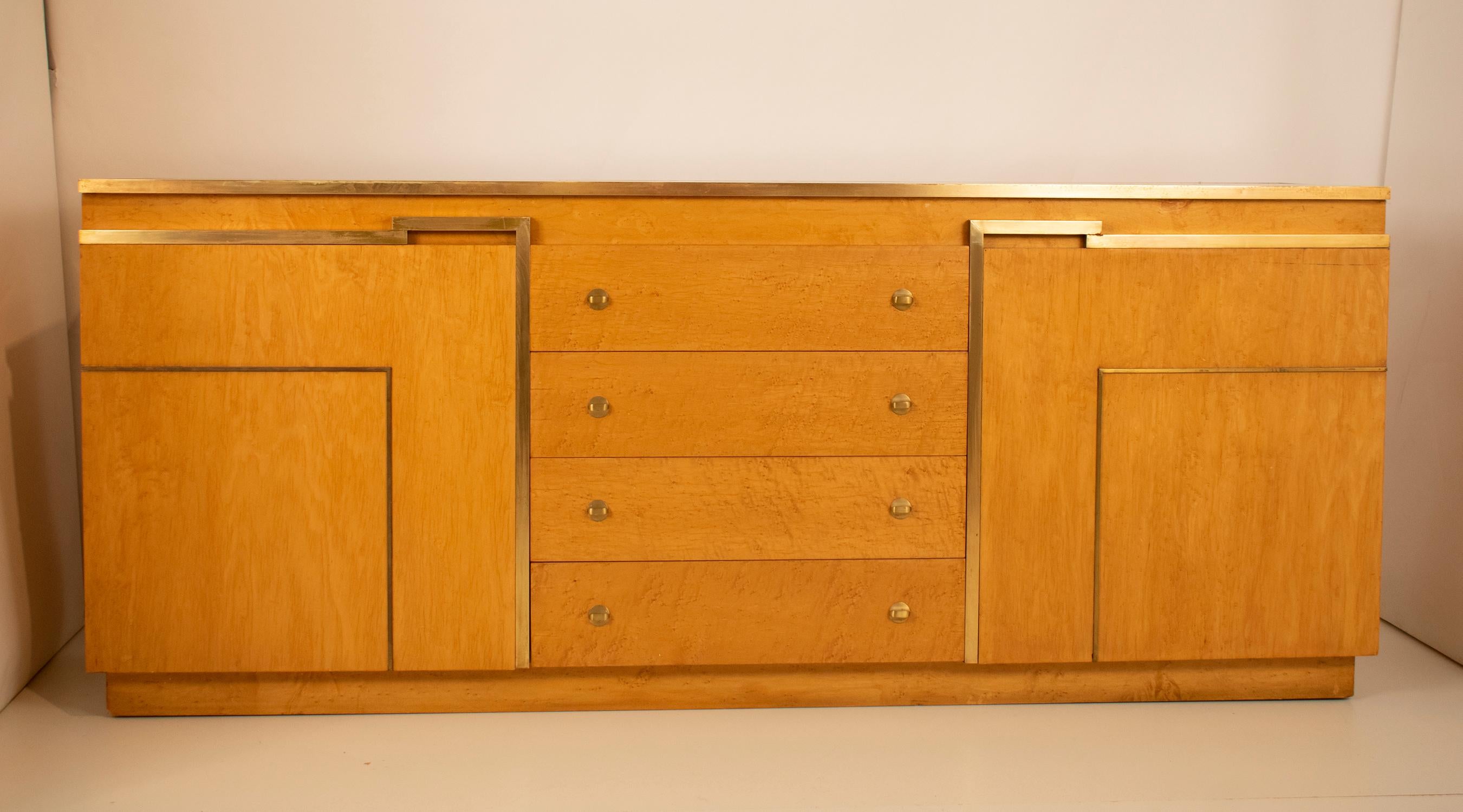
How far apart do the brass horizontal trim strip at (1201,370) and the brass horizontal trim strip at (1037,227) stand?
9.7 inches

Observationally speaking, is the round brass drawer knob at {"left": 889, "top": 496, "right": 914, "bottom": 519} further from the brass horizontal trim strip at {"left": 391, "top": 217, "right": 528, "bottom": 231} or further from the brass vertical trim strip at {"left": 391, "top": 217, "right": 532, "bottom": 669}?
the brass horizontal trim strip at {"left": 391, "top": 217, "right": 528, "bottom": 231}

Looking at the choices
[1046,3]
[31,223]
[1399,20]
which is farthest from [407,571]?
[1399,20]

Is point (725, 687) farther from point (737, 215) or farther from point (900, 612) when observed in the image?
point (737, 215)

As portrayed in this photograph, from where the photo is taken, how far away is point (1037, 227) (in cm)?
162

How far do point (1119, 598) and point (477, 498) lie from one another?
1.16m

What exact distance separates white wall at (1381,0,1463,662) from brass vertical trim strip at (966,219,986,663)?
113 cm

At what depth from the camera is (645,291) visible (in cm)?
161

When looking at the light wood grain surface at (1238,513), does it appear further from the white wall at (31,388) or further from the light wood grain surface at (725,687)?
the white wall at (31,388)

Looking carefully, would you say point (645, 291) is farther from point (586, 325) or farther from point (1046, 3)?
point (1046, 3)

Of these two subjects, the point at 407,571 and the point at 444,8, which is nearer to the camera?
the point at 407,571

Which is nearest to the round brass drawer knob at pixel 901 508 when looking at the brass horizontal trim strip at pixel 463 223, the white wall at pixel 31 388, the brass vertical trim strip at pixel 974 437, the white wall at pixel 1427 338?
the brass vertical trim strip at pixel 974 437

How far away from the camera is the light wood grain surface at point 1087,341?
1638mm

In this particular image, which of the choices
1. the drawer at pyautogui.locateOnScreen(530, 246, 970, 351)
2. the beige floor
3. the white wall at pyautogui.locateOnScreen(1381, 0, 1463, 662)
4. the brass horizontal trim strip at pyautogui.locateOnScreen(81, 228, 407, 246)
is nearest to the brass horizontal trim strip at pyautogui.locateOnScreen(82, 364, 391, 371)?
the brass horizontal trim strip at pyautogui.locateOnScreen(81, 228, 407, 246)

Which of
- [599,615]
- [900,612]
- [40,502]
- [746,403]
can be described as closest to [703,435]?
[746,403]
